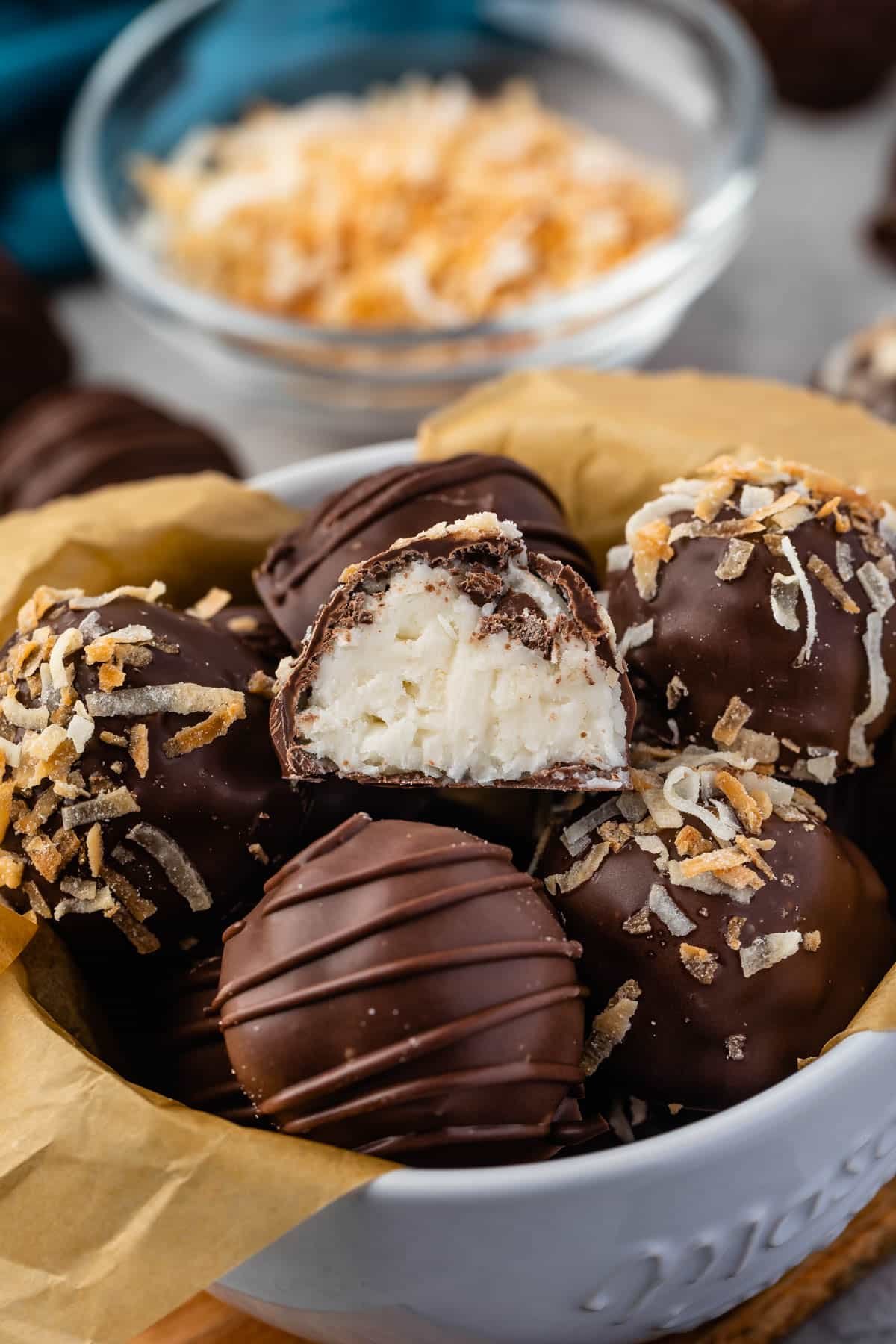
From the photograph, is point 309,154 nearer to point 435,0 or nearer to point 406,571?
point 435,0

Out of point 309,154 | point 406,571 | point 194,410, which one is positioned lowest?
point 194,410

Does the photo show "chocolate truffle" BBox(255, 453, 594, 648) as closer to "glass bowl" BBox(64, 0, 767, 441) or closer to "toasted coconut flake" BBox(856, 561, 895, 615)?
"toasted coconut flake" BBox(856, 561, 895, 615)

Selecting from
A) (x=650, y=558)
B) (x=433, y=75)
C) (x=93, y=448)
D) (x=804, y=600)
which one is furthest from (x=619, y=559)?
(x=433, y=75)

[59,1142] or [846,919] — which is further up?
[846,919]

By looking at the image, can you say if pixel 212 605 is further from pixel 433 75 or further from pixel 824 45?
pixel 824 45

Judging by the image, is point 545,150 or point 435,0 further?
point 435,0

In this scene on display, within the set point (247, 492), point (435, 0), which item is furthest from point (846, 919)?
point (435, 0)

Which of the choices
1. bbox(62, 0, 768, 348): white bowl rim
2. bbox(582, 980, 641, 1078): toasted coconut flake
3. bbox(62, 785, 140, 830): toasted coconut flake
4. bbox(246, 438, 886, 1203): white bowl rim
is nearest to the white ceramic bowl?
bbox(246, 438, 886, 1203): white bowl rim
